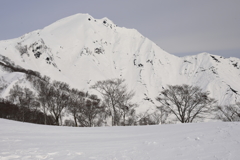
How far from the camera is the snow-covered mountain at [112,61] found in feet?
355

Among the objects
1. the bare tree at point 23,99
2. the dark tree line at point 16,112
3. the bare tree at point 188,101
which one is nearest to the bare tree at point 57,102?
the bare tree at point 23,99

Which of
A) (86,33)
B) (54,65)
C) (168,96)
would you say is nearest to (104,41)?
(86,33)

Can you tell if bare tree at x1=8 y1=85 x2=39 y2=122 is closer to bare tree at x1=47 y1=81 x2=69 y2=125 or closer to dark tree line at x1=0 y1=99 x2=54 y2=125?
dark tree line at x1=0 y1=99 x2=54 y2=125

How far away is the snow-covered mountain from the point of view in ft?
355

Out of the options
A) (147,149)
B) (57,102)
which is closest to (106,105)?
(57,102)

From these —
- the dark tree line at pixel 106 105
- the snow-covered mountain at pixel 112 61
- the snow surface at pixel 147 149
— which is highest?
the snow-covered mountain at pixel 112 61

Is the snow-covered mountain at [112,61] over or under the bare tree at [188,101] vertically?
over

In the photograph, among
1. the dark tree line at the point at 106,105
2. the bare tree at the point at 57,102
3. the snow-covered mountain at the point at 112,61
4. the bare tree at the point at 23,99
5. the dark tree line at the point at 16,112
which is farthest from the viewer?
the snow-covered mountain at the point at 112,61

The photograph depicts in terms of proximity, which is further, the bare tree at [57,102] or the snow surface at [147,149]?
the bare tree at [57,102]

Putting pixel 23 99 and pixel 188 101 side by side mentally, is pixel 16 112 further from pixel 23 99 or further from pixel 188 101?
pixel 188 101

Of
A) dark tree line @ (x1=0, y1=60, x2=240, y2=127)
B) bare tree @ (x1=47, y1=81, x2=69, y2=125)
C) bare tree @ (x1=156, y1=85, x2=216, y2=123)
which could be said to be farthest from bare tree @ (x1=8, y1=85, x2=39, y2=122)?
bare tree @ (x1=156, y1=85, x2=216, y2=123)

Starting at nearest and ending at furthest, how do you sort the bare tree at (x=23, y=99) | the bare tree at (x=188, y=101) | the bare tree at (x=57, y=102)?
the bare tree at (x=188, y=101) → the bare tree at (x=57, y=102) → the bare tree at (x=23, y=99)

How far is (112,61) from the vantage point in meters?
149

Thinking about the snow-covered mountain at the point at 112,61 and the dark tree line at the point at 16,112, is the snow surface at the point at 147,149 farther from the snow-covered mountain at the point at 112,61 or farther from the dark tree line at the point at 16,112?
the snow-covered mountain at the point at 112,61
